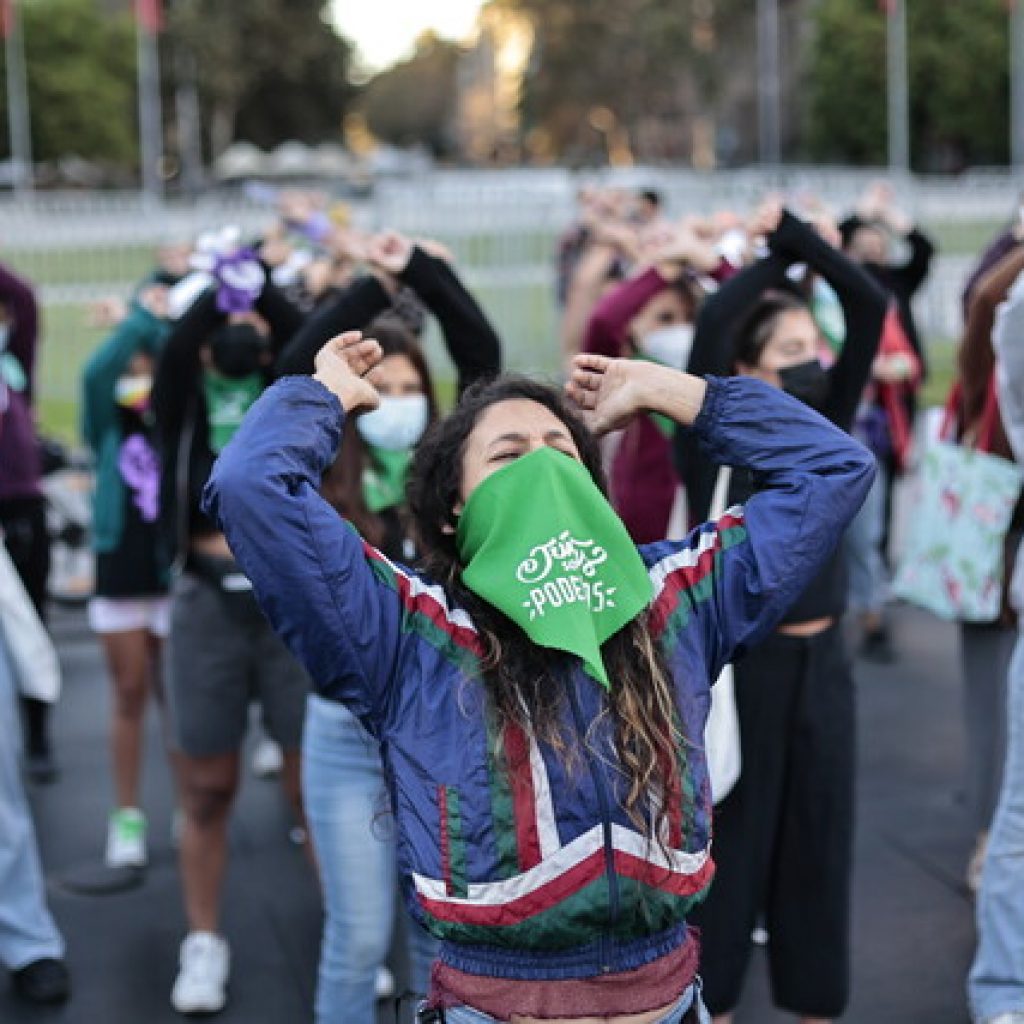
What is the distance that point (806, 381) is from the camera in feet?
12.3

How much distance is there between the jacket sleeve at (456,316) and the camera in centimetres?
359

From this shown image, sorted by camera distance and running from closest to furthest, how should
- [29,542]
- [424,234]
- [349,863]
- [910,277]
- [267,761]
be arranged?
[349,863] → [29,542] → [267,761] → [910,277] → [424,234]

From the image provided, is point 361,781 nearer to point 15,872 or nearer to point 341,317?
point 341,317

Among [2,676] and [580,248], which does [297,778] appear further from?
[580,248]

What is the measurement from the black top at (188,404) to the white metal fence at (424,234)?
11.0 m

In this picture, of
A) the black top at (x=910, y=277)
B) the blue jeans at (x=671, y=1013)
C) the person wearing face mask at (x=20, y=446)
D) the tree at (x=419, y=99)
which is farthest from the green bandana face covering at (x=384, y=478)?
the tree at (x=419, y=99)

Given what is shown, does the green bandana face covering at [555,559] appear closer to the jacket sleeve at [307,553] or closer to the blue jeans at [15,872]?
the jacket sleeve at [307,553]

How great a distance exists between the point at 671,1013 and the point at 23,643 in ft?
8.60

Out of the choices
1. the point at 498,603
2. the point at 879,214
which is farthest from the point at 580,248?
the point at 498,603

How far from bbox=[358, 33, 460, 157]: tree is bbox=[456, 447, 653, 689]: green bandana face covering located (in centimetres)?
11509

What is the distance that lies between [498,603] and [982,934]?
1962 millimetres

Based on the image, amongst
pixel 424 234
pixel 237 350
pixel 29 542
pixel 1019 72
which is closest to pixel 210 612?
pixel 237 350

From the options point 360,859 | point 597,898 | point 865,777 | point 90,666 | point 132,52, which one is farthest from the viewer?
point 132,52

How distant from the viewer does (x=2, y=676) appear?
4.42 m
